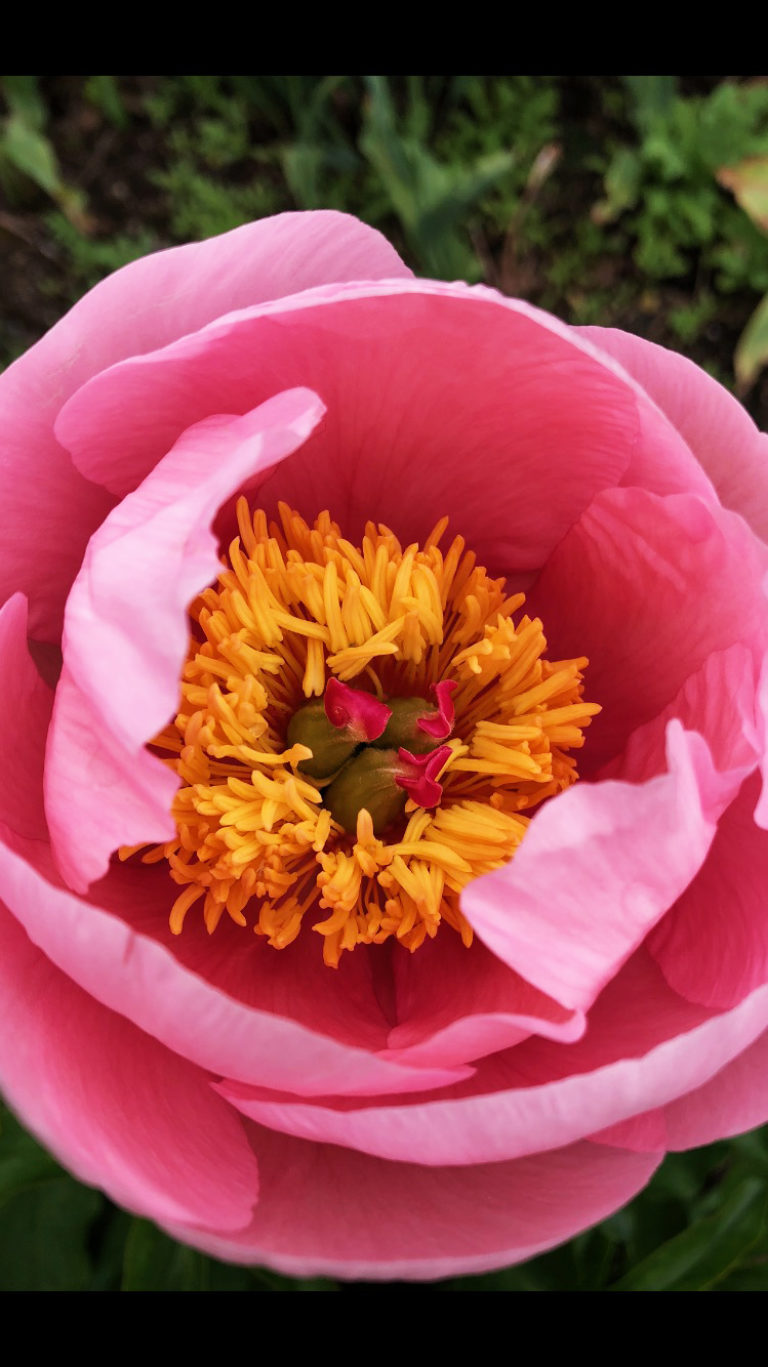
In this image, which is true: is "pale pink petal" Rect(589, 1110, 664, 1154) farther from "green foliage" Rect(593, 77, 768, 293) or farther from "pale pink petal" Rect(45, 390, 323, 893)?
"green foliage" Rect(593, 77, 768, 293)

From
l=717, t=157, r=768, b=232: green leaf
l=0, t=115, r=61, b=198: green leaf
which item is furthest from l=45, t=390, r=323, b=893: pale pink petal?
l=717, t=157, r=768, b=232: green leaf

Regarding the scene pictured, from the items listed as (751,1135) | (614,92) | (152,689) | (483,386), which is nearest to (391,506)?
(483,386)

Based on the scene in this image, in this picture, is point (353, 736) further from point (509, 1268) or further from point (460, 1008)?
point (509, 1268)

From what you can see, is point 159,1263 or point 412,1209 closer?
point 412,1209

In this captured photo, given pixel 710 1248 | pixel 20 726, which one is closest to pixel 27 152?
pixel 20 726

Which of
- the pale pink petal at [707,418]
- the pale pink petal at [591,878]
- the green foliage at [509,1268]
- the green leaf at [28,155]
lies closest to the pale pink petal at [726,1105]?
the pale pink petal at [591,878]

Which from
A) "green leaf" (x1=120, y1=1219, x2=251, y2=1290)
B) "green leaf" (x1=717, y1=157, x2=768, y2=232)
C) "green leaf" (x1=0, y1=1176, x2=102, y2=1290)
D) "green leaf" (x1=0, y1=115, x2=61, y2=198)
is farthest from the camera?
"green leaf" (x1=717, y1=157, x2=768, y2=232)

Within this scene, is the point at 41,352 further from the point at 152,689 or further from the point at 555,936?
the point at 555,936
